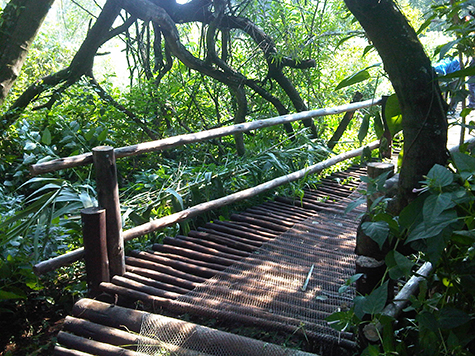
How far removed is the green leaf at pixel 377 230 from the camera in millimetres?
1609

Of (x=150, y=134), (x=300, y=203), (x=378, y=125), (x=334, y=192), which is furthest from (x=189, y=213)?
(x=150, y=134)

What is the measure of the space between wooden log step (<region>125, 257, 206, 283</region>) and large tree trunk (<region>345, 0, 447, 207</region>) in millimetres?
1360

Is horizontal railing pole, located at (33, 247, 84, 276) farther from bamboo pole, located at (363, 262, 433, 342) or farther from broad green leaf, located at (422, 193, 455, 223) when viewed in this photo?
broad green leaf, located at (422, 193, 455, 223)

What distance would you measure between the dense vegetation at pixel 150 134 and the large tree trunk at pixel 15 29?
51cm

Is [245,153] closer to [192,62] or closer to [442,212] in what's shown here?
[192,62]

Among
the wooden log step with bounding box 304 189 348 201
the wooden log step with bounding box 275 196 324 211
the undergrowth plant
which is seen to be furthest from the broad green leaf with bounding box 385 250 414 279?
the wooden log step with bounding box 304 189 348 201

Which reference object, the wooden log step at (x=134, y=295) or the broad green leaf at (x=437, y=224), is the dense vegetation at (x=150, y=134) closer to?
the wooden log step at (x=134, y=295)

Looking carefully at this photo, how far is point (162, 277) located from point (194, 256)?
0.35 metres

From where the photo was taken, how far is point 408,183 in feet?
6.31

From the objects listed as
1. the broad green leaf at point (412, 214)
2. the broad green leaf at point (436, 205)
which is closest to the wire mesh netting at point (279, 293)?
the broad green leaf at point (412, 214)

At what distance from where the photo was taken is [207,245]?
3.25 m

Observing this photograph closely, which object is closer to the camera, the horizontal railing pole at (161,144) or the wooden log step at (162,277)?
the horizontal railing pole at (161,144)

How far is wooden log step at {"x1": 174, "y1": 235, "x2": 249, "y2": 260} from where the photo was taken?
10.3 feet

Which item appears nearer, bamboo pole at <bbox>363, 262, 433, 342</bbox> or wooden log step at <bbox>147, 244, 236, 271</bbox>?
bamboo pole at <bbox>363, 262, 433, 342</bbox>
